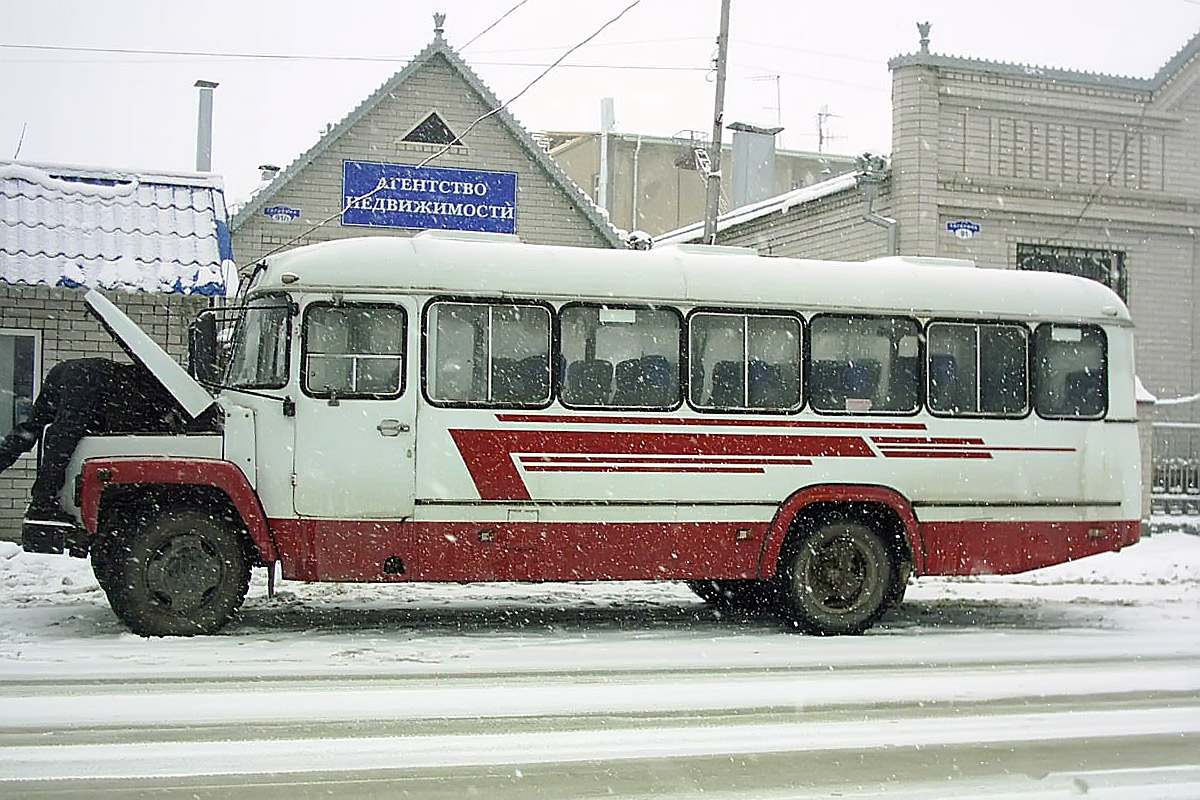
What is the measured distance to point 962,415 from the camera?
11.9 m

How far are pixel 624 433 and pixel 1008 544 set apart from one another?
3.49 m

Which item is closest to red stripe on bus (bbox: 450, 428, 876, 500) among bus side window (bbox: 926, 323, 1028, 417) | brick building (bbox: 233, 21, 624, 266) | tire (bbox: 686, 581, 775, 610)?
bus side window (bbox: 926, 323, 1028, 417)

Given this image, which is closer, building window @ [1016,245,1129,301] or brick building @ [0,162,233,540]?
brick building @ [0,162,233,540]

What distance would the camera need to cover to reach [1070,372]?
40.4 ft

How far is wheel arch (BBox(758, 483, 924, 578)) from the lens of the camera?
37.4 feet

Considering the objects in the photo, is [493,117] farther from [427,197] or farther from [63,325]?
[63,325]

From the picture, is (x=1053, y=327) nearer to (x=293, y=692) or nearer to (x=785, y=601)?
(x=785, y=601)

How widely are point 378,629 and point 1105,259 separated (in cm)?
1418

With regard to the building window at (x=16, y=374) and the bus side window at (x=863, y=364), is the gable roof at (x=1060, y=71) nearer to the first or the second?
the bus side window at (x=863, y=364)

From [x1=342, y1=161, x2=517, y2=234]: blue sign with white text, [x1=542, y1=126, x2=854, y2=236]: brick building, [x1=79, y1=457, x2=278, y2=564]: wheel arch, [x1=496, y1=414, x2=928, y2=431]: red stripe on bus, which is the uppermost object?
[x1=542, y1=126, x2=854, y2=236]: brick building

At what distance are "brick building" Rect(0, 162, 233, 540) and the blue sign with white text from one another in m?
4.56

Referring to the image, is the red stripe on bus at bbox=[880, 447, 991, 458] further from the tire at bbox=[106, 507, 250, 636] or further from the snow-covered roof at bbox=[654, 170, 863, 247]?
the snow-covered roof at bbox=[654, 170, 863, 247]

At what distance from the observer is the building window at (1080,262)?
20875 millimetres

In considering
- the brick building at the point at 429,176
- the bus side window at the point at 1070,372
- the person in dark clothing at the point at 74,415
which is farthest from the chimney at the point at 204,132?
the bus side window at the point at 1070,372
